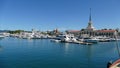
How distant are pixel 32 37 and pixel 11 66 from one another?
125789mm

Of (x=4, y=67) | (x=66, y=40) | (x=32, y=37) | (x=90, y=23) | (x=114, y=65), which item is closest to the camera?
(x=114, y=65)

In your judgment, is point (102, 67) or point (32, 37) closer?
point (102, 67)

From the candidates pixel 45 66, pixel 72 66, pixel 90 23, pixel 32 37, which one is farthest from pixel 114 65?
pixel 90 23

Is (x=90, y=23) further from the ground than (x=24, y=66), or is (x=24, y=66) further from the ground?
(x=90, y=23)

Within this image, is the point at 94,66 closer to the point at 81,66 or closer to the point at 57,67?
the point at 81,66

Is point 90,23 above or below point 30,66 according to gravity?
above

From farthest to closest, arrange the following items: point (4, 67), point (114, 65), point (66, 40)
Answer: point (66, 40), point (4, 67), point (114, 65)

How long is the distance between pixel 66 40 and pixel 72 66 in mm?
80768

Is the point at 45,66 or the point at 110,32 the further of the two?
the point at 110,32

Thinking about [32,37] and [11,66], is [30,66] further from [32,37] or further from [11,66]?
[32,37]

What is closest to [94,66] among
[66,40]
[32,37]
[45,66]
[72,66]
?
[72,66]

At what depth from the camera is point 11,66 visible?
36188 mm

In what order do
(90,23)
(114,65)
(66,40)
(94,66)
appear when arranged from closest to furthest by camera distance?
(114,65) → (94,66) → (66,40) → (90,23)

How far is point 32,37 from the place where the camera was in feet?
529
